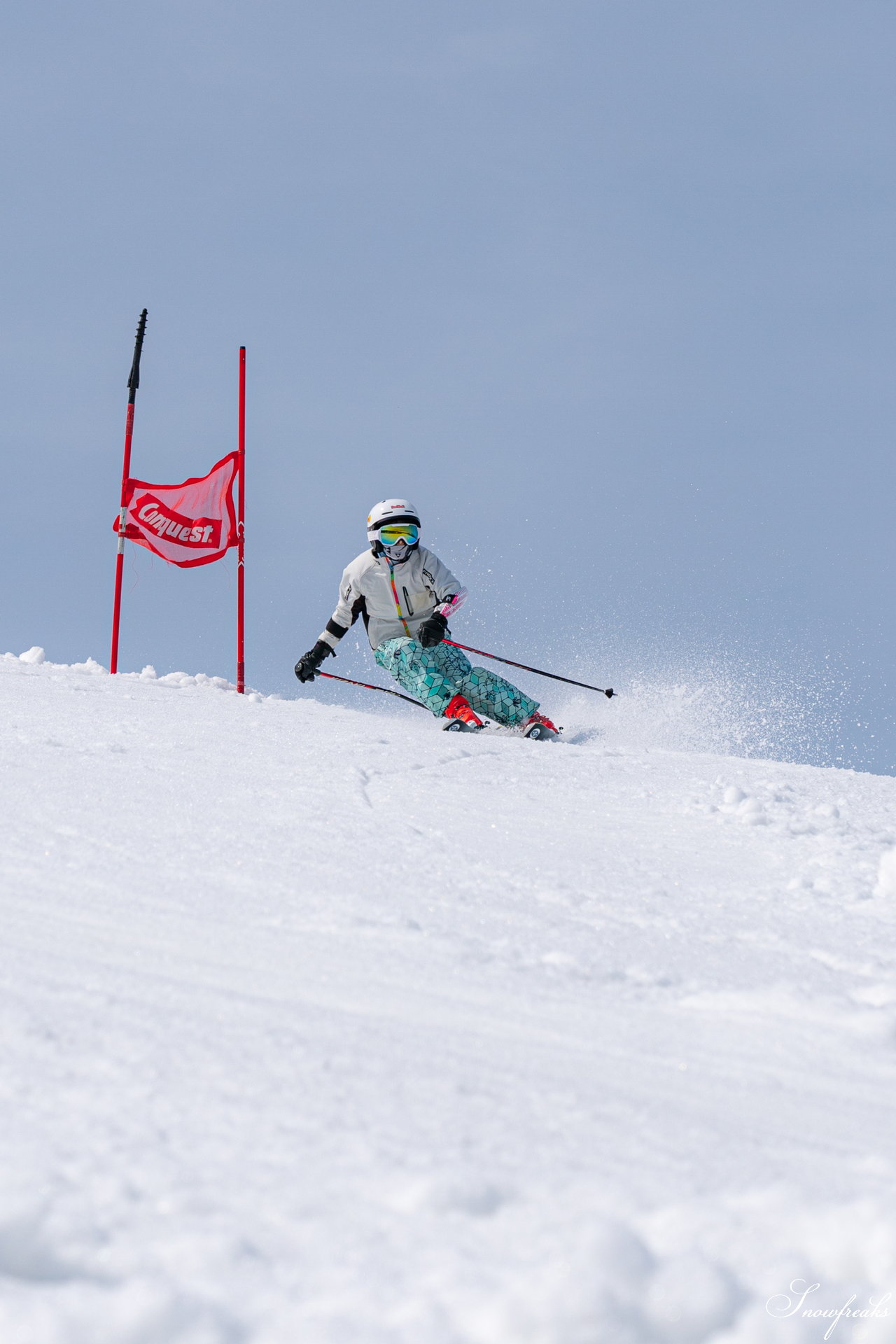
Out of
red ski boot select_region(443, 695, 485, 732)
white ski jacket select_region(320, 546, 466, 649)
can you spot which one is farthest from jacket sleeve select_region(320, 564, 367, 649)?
red ski boot select_region(443, 695, 485, 732)

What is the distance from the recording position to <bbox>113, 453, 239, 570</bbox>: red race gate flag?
9.81 meters

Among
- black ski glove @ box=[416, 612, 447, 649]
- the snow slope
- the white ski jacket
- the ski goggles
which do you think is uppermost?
the ski goggles

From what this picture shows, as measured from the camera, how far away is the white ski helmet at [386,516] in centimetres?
855

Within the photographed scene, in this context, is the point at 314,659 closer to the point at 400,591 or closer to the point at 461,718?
the point at 400,591

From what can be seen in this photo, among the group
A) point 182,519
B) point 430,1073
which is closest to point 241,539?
point 182,519

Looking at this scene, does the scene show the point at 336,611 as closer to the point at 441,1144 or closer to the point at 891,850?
the point at 891,850

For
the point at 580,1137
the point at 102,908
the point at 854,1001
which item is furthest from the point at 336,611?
the point at 580,1137

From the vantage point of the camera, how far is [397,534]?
855 cm

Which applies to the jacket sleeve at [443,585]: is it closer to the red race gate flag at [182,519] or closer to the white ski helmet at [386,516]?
the white ski helmet at [386,516]

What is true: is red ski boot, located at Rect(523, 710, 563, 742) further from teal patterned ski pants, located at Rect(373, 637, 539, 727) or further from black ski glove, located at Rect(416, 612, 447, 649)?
black ski glove, located at Rect(416, 612, 447, 649)

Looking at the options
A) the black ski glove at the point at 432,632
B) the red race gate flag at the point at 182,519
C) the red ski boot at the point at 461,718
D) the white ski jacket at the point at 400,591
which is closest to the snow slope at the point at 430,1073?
the red ski boot at the point at 461,718

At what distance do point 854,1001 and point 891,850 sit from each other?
172cm

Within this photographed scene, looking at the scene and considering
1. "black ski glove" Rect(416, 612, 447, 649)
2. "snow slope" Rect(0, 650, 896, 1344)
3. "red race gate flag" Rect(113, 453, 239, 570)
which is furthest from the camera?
"red race gate flag" Rect(113, 453, 239, 570)

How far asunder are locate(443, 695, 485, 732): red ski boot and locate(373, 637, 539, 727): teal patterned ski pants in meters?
0.13
